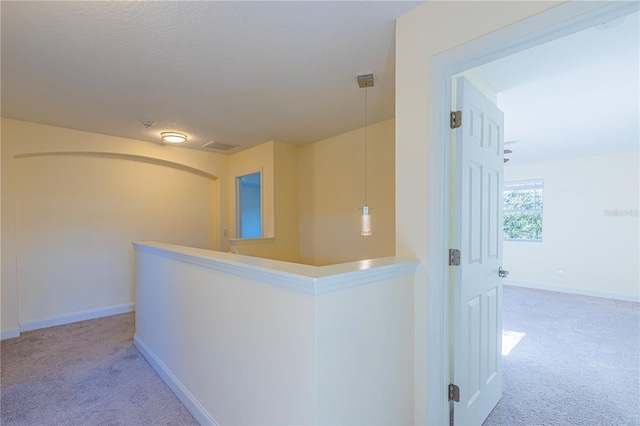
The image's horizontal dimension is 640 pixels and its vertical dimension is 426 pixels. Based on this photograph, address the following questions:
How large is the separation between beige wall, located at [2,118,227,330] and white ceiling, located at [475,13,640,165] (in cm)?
440

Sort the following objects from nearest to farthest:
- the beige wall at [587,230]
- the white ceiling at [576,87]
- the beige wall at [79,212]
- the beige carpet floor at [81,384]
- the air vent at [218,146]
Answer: the white ceiling at [576,87] < the beige carpet floor at [81,384] < the beige wall at [79,212] < the air vent at [218,146] < the beige wall at [587,230]

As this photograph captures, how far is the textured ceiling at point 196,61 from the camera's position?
1655mm

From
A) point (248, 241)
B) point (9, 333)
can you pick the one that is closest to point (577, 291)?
point (248, 241)

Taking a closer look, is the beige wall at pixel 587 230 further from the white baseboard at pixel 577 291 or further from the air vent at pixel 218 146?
the air vent at pixel 218 146

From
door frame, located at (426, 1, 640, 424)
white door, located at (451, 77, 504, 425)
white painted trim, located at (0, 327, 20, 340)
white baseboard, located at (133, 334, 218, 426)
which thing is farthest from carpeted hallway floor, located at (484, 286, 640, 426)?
white painted trim, located at (0, 327, 20, 340)

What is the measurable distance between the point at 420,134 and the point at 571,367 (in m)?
2.72

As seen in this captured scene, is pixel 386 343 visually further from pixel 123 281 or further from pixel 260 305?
pixel 123 281

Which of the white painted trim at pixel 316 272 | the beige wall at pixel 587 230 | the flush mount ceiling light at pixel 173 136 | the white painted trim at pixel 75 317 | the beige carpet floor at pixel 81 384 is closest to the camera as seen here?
the white painted trim at pixel 316 272

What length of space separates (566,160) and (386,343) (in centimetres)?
592

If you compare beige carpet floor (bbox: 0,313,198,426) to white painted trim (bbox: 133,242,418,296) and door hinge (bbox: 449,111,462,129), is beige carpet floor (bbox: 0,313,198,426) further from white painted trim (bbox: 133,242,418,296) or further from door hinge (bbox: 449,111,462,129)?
door hinge (bbox: 449,111,462,129)

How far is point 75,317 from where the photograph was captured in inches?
151

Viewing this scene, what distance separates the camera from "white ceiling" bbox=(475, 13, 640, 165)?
179 centimetres

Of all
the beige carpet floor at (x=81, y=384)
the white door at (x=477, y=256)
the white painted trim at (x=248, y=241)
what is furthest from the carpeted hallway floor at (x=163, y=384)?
the white painted trim at (x=248, y=241)

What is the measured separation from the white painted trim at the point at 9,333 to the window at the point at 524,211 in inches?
314
